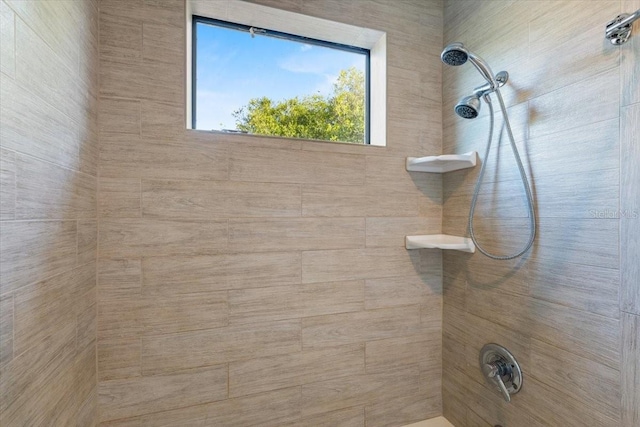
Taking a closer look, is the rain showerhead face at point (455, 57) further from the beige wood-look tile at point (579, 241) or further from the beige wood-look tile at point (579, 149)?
the beige wood-look tile at point (579, 241)

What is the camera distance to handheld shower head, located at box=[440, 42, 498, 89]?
3.81 ft

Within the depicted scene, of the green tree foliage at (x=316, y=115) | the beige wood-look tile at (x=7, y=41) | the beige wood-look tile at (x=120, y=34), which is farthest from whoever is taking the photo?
the green tree foliage at (x=316, y=115)

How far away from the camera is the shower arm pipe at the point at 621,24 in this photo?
845 mm

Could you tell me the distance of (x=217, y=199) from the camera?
129 centimetres

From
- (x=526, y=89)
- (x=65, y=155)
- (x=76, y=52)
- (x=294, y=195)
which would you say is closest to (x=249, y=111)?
(x=294, y=195)

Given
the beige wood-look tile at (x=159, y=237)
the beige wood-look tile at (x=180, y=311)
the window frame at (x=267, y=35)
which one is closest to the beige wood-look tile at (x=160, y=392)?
the beige wood-look tile at (x=180, y=311)

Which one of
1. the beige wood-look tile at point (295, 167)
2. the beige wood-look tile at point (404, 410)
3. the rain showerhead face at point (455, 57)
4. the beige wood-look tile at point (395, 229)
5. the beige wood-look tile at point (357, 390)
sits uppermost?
the rain showerhead face at point (455, 57)

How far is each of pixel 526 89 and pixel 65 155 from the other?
1.69 meters

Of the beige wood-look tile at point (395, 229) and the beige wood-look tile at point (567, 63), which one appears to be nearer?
the beige wood-look tile at point (567, 63)

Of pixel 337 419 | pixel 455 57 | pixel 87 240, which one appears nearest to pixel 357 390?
pixel 337 419

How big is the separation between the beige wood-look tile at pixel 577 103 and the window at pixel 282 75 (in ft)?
2.17

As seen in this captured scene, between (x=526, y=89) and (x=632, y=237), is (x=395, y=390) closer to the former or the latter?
(x=632, y=237)

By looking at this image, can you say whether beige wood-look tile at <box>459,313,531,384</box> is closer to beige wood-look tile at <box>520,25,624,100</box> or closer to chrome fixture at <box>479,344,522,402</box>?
chrome fixture at <box>479,344,522,402</box>

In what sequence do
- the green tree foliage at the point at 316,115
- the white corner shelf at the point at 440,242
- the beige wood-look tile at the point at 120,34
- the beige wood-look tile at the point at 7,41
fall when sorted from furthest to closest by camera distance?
the green tree foliage at the point at 316,115 → the white corner shelf at the point at 440,242 → the beige wood-look tile at the point at 120,34 → the beige wood-look tile at the point at 7,41
